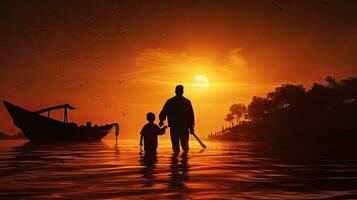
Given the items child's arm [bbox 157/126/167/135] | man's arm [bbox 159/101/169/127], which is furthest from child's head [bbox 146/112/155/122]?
man's arm [bbox 159/101/169/127]

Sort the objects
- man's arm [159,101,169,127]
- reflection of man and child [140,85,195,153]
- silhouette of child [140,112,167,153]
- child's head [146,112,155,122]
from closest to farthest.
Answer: child's head [146,112,155,122]
silhouette of child [140,112,167,153]
reflection of man and child [140,85,195,153]
man's arm [159,101,169,127]

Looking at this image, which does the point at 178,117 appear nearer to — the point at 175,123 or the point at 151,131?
the point at 175,123

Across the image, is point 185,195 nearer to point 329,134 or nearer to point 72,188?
point 72,188

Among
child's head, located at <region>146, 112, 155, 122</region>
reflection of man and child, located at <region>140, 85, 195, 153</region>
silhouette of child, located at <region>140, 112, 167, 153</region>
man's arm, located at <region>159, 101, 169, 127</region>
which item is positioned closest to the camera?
child's head, located at <region>146, 112, 155, 122</region>

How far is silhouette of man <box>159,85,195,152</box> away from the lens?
16.4m

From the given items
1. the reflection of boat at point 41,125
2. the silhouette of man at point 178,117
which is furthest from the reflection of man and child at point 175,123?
the reflection of boat at point 41,125

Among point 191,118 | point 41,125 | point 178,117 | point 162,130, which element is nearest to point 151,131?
point 162,130

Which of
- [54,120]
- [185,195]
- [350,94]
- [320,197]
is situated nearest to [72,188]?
[185,195]

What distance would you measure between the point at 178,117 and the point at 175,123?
0.81ft

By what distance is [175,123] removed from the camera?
16.4 meters

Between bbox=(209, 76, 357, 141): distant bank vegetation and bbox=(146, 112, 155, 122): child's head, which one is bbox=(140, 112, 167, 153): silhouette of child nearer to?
bbox=(146, 112, 155, 122): child's head

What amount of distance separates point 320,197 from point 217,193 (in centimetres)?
137

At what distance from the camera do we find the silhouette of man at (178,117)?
16391 mm

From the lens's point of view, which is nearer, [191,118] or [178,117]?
[178,117]
